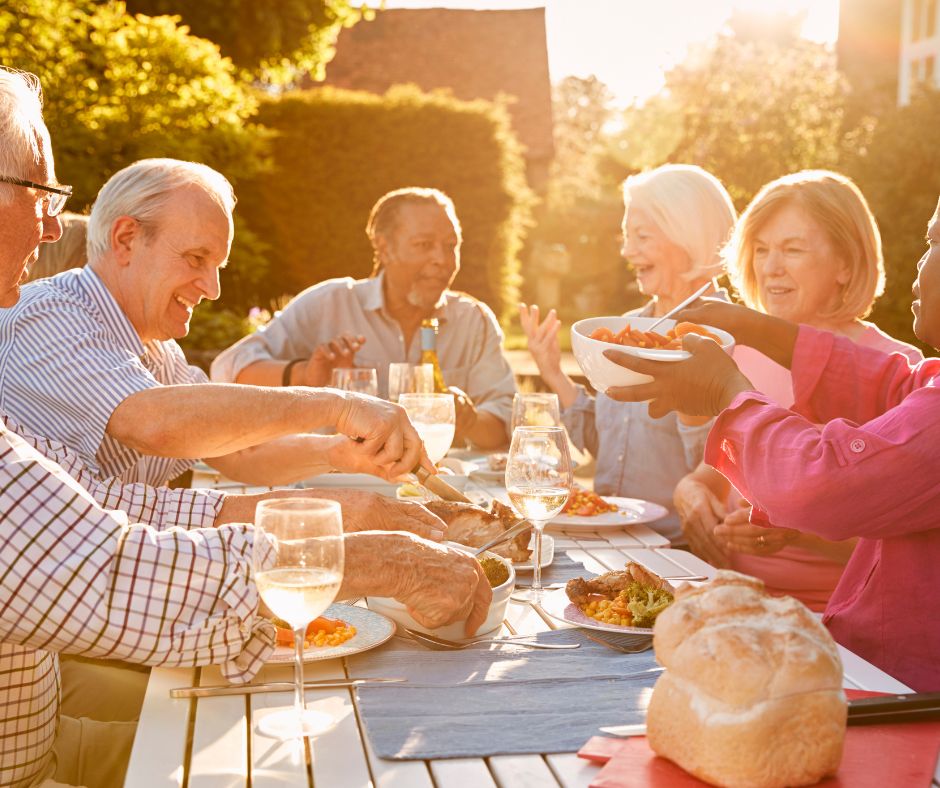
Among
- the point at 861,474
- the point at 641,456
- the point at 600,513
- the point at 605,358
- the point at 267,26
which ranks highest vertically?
the point at 267,26

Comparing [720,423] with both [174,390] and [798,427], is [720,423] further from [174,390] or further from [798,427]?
[174,390]

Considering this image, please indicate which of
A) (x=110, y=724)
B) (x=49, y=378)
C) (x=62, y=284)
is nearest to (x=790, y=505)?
(x=110, y=724)

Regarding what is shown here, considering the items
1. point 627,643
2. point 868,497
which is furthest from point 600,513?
point 868,497

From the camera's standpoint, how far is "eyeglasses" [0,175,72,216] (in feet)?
6.14

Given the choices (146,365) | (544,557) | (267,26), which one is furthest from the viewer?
(267,26)

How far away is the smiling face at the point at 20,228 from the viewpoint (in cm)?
189

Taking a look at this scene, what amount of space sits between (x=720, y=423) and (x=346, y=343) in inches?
93.3

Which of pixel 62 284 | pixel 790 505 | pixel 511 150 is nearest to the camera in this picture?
pixel 790 505

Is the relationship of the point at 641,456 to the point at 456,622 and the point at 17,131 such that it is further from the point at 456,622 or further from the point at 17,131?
Answer: the point at 17,131

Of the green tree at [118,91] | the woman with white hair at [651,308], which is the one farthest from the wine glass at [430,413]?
the green tree at [118,91]

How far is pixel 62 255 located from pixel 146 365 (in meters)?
1.12

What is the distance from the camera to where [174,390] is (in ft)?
7.66

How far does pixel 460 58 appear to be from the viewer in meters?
24.8

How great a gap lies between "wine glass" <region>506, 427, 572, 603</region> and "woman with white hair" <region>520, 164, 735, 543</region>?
1.74m
